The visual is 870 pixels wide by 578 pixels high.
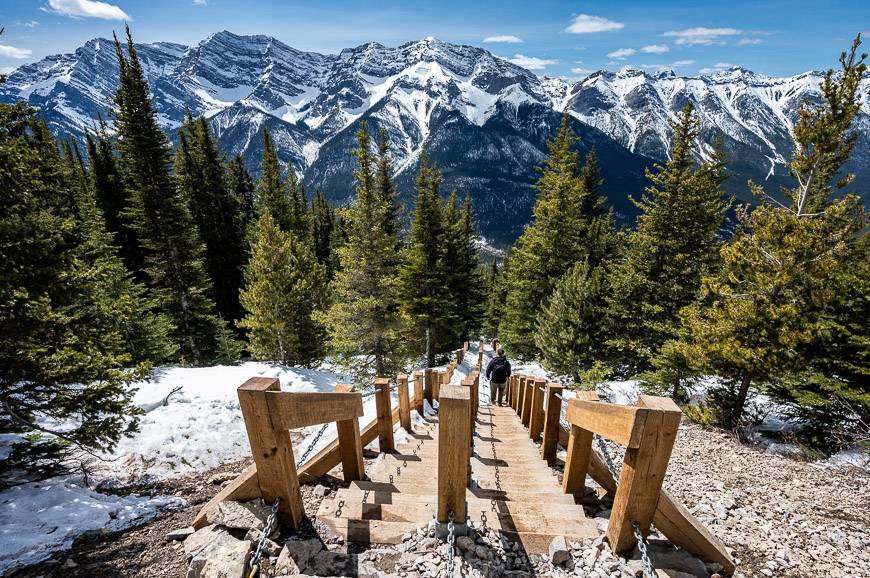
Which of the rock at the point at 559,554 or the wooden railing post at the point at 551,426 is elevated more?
the rock at the point at 559,554

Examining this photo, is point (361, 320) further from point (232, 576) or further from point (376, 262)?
point (232, 576)

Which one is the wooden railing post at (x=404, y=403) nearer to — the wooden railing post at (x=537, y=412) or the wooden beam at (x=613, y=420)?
the wooden railing post at (x=537, y=412)

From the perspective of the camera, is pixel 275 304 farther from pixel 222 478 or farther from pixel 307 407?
pixel 307 407

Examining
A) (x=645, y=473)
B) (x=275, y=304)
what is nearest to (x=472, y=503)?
(x=645, y=473)

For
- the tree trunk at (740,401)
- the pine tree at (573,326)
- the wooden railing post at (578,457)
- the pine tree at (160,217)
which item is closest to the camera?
the wooden railing post at (578,457)

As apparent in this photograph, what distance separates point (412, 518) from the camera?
3.21 meters

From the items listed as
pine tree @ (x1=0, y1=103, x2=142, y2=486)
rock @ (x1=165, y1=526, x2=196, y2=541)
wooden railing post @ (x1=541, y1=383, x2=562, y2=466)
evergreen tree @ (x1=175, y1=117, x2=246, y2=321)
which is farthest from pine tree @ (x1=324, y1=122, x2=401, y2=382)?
evergreen tree @ (x1=175, y1=117, x2=246, y2=321)

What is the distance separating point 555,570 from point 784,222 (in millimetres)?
11352

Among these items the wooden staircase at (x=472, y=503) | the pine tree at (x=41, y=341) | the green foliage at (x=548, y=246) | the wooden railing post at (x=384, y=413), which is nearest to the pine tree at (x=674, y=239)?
the green foliage at (x=548, y=246)

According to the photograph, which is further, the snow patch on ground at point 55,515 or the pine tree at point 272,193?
the pine tree at point 272,193

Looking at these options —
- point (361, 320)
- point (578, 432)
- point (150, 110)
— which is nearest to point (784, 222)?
point (578, 432)

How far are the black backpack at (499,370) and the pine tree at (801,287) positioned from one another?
222 inches

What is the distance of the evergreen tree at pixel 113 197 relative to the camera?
28219 mm

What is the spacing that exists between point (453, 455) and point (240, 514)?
67.4 inches
